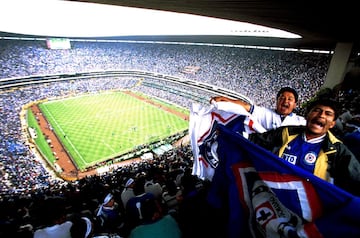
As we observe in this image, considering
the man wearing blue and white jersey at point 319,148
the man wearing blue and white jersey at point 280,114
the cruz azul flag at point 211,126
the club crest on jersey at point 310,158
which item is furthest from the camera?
the man wearing blue and white jersey at point 280,114

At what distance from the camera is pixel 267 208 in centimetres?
167

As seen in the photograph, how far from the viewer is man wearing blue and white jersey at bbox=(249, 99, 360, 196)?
6.16 feet

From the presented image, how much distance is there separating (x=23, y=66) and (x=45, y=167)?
28848mm

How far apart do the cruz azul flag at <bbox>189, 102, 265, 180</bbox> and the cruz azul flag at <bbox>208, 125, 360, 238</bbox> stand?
1.10 metres

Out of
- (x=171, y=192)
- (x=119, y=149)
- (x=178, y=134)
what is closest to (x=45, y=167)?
(x=119, y=149)

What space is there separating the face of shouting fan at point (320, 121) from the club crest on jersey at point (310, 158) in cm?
18

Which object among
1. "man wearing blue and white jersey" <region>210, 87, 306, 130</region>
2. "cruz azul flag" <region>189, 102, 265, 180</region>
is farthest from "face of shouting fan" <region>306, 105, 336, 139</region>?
"man wearing blue and white jersey" <region>210, 87, 306, 130</region>

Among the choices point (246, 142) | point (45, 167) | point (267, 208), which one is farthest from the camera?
point (45, 167)

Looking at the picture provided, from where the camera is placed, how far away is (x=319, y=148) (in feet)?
7.18

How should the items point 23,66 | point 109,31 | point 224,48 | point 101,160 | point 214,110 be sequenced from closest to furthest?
point 214,110, point 101,160, point 109,31, point 23,66, point 224,48

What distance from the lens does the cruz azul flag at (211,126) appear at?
3190 mm

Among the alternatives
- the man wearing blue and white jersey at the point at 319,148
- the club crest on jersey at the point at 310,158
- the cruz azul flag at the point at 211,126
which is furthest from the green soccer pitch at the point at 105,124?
the club crest on jersey at the point at 310,158

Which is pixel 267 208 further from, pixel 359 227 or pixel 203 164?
pixel 203 164

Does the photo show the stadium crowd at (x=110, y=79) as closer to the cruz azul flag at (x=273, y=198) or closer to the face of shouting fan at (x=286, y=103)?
the cruz azul flag at (x=273, y=198)
